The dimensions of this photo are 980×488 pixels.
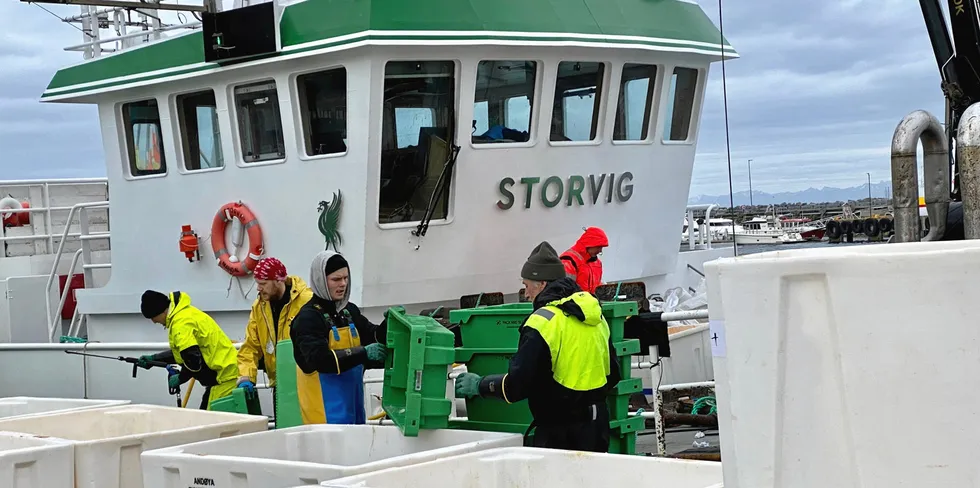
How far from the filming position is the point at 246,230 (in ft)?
36.1

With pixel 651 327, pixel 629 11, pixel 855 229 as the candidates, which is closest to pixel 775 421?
pixel 651 327

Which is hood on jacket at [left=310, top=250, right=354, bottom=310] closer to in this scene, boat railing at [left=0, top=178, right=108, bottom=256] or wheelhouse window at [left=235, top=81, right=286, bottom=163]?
wheelhouse window at [left=235, top=81, right=286, bottom=163]

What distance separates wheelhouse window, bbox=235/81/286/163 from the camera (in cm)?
1071

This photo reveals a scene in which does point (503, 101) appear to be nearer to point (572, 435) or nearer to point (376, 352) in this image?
point (376, 352)

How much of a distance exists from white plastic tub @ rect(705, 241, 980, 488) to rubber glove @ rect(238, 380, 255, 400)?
15.7 feet

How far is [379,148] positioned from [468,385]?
14.6 ft

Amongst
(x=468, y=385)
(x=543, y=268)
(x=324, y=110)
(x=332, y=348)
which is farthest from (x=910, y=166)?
(x=324, y=110)

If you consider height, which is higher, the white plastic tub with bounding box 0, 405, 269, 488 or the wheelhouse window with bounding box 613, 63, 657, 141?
the wheelhouse window with bounding box 613, 63, 657, 141

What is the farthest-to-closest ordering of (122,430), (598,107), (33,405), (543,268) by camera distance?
(598,107), (33,405), (122,430), (543,268)

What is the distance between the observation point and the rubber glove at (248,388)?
24.4 ft

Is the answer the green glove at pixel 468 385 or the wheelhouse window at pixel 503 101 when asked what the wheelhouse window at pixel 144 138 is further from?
the green glove at pixel 468 385

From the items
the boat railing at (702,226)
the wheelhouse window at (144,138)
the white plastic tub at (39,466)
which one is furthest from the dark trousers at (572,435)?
the boat railing at (702,226)

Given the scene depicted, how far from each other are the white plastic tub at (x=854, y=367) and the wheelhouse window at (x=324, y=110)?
7.36 meters

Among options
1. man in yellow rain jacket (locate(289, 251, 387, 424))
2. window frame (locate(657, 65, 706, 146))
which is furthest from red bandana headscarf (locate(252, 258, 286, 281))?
window frame (locate(657, 65, 706, 146))
